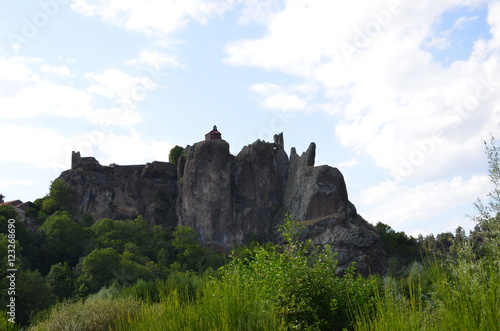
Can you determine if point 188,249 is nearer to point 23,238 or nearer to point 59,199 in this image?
point 23,238

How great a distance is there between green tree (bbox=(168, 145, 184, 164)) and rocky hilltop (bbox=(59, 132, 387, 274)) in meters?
9.16

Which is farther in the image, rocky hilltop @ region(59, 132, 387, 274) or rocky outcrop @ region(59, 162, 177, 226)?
rocky outcrop @ region(59, 162, 177, 226)

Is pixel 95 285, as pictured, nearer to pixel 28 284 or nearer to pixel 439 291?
pixel 28 284

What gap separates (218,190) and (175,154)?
23.1 m

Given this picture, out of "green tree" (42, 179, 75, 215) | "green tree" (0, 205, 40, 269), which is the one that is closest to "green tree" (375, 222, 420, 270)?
"green tree" (0, 205, 40, 269)

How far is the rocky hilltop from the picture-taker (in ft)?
278

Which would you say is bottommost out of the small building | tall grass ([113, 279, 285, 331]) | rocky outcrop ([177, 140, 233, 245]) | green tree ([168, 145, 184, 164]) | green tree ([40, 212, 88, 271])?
tall grass ([113, 279, 285, 331])

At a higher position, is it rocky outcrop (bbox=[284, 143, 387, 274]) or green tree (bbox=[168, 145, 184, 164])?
green tree (bbox=[168, 145, 184, 164])

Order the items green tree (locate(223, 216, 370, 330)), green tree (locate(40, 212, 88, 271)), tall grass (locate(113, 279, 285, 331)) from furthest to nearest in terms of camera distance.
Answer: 1. green tree (locate(40, 212, 88, 271))
2. green tree (locate(223, 216, 370, 330))
3. tall grass (locate(113, 279, 285, 331))

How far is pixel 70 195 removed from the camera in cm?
8919

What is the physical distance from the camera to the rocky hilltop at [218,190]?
84625mm

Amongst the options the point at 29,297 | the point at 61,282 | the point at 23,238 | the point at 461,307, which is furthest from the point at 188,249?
the point at 461,307

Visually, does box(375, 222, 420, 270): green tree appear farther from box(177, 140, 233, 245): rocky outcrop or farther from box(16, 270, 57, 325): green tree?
box(16, 270, 57, 325): green tree

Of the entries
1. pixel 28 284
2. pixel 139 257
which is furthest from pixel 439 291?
pixel 139 257
